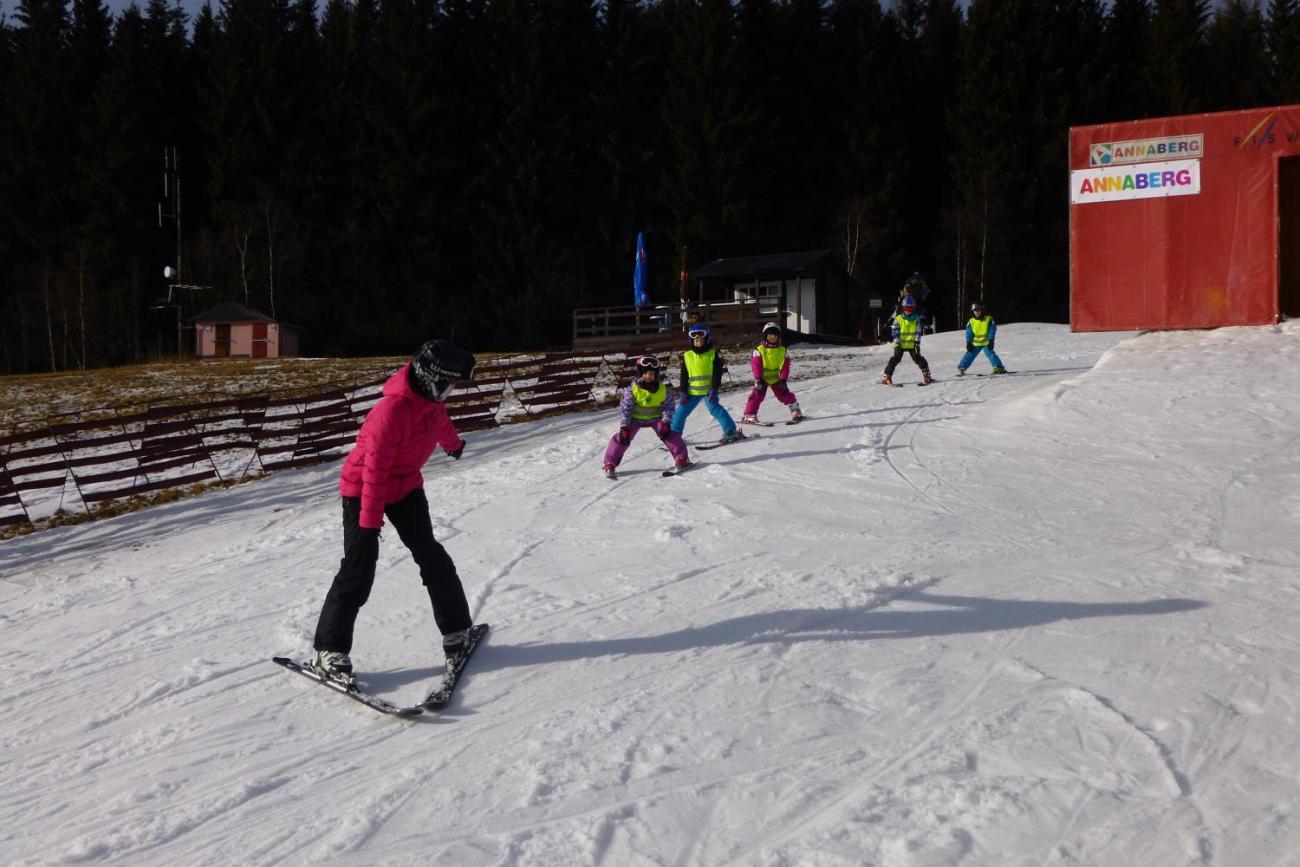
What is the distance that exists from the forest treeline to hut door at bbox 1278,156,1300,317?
29775 millimetres

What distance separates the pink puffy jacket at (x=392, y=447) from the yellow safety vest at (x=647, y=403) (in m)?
4.88

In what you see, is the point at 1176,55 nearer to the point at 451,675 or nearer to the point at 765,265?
the point at 765,265

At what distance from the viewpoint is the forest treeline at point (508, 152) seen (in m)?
45.5

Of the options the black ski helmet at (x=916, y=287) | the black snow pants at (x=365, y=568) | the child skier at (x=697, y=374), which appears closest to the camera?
the black snow pants at (x=365, y=568)

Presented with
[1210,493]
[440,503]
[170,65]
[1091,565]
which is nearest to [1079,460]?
[1210,493]

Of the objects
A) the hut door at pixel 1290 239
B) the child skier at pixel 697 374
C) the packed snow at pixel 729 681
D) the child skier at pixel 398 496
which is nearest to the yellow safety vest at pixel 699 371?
the child skier at pixel 697 374

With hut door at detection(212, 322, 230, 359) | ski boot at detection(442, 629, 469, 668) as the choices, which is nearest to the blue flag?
hut door at detection(212, 322, 230, 359)

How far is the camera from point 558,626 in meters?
6.02

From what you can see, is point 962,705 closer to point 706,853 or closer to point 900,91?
point 706,853

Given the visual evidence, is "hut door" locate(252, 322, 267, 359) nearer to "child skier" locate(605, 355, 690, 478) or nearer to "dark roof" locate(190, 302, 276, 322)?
"dark roof" locate(190, 302, 276, 322)

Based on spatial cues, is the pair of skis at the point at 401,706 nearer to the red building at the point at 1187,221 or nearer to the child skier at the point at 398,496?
the child skier at the point at 398,496

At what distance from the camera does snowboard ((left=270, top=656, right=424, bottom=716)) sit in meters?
4.77

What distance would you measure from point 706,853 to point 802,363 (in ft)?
69.4

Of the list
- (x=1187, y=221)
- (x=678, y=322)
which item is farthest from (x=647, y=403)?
(x=678, y=322)
